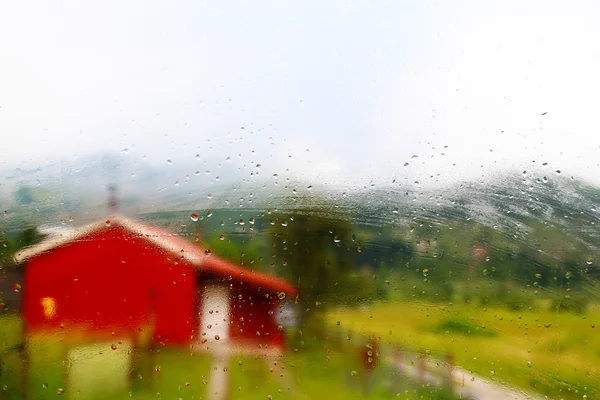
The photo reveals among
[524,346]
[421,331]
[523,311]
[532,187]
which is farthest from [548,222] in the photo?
[421,331]

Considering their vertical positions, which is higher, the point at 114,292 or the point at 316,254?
the point at 316,254

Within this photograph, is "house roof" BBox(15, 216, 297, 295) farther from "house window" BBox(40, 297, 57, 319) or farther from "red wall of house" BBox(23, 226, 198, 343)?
"house window" BBox(40, 297, 57, 319)

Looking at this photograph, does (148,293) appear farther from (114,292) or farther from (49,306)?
(49,306)

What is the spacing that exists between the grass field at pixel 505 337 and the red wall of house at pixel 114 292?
0.48 meters

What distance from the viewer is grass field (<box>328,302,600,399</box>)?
1.59 meters

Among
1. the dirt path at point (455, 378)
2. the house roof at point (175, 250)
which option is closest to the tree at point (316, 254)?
the house roof at point (175, 250)

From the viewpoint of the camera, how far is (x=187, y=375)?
5.16ft

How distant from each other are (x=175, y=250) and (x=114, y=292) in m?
0.22

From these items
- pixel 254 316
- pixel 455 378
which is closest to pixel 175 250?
pixel 254 316

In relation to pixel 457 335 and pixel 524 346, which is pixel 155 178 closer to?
pixel 457 335

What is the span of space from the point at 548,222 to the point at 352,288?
0.66 m

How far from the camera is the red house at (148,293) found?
1.56 m

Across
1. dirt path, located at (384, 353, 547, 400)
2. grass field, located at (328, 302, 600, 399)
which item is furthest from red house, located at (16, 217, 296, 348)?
dirt path, located at (384, 353, 547, 400)

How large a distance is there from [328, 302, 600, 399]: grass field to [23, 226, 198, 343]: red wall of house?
0.48 meters
